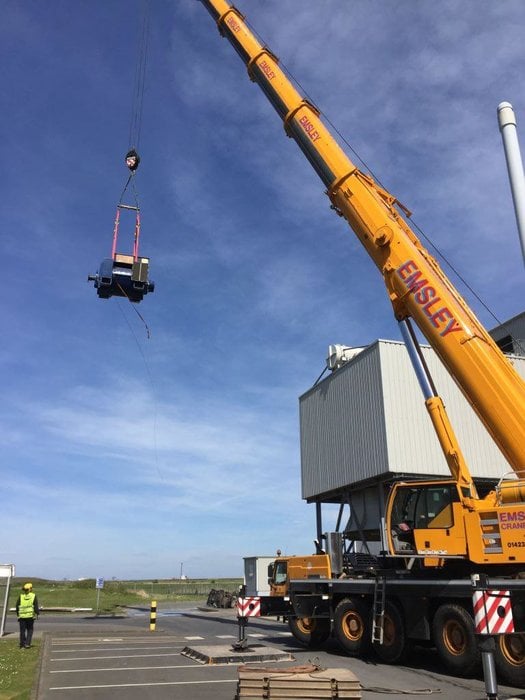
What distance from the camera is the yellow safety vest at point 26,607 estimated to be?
49.9 ft

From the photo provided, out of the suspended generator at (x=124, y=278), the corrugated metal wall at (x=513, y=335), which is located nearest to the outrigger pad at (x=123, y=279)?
the suspended generator at (x=124, y=278)

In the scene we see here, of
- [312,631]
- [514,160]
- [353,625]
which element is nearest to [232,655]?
[353,625]

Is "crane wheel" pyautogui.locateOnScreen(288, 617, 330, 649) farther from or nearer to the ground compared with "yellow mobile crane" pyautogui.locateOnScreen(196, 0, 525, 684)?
nearer to the ground

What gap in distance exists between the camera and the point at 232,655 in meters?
12.9

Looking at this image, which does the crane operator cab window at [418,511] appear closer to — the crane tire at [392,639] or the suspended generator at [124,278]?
the crane tire at [392,639]

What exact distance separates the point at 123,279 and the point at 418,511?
9022mm

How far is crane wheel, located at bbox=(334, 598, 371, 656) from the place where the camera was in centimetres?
1366

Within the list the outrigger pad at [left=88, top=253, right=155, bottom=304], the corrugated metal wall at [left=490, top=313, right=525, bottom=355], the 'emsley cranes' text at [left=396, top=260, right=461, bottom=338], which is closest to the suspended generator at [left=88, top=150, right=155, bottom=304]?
the outrigger pad at [left=88, top=253, right=155, bottom=304]

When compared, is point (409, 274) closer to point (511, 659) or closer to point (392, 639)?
point (511, 659)

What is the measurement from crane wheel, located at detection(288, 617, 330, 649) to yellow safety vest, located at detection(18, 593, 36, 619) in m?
6.95

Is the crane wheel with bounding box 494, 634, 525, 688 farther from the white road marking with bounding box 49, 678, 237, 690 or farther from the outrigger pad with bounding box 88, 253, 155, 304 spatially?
the outrigger pad with bounding box 88, 253, 155, 304

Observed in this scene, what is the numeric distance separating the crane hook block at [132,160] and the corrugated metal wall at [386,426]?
11.8 m

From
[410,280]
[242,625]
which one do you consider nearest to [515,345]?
[410,280]

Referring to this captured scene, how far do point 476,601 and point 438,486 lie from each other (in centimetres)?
372
